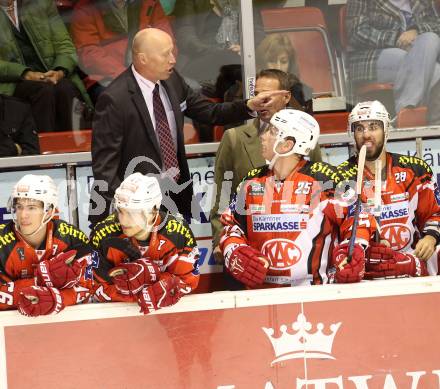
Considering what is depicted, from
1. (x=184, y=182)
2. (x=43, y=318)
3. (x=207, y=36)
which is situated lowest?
(x=43, y=318)

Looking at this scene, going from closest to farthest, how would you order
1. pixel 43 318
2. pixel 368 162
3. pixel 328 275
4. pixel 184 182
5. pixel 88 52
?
pixel 43 318
pixel 328 275
pixel 368 162
pixel 184 182
pixel 88 52

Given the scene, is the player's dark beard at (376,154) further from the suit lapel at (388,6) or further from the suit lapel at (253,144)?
the suit lapel at (388,6)

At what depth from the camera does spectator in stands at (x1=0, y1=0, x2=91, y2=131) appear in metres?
6.18

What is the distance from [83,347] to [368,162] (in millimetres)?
1926

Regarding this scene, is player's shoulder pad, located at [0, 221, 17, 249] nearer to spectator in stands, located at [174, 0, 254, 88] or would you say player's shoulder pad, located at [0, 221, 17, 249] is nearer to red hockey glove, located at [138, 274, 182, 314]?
red hockey glove, located at [138, 274, 182, 314]

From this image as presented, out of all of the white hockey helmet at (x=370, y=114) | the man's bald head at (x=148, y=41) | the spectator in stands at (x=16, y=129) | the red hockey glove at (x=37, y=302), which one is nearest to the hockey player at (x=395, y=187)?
the white hockey helmet at (x=370, y=114)

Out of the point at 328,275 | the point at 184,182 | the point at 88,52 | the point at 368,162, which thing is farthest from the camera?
the point at 88,52

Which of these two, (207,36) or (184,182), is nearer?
(184,182)

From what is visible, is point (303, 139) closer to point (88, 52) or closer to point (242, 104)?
point (242, 104)

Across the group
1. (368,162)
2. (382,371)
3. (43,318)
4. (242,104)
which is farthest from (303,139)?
(43,318)

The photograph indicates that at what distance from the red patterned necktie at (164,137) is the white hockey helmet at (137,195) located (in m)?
0.99

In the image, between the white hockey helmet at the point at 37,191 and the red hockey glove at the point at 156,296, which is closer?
the red hockey glove at the point at 156,296

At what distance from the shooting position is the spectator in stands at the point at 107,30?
626 cm

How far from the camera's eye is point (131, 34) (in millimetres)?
6297
